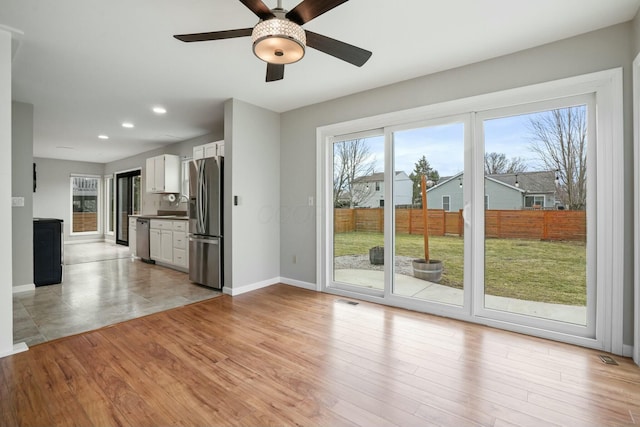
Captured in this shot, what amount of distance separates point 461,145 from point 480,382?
2156mm

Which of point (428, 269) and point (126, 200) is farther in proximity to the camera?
point (126, 200)

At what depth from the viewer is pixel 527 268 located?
278cm

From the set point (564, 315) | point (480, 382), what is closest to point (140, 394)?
point (480, 382)

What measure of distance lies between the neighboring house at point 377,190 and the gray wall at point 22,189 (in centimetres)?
440

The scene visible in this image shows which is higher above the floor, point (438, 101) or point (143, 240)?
point (438, 101)

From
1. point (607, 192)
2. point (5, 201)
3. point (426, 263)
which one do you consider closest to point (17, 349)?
point (5, 201)

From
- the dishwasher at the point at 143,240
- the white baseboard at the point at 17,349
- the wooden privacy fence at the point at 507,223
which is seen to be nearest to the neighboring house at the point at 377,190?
the wooden privacy fence at the point at 507,223

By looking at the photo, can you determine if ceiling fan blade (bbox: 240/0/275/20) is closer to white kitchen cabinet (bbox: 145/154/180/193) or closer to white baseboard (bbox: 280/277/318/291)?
white baseboard (bbox: 280/277/318/291)

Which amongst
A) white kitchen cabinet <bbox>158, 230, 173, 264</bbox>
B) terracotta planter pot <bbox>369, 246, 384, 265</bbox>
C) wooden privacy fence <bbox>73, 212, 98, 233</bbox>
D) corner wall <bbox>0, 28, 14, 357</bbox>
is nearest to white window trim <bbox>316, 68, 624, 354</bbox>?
terracotta planter pot <bbox>369, 246, 384, 265</bbox>

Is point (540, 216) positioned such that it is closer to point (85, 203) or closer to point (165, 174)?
point (165, 174)

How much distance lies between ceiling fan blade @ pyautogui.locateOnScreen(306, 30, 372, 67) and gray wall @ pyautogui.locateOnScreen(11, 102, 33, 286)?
441 cm

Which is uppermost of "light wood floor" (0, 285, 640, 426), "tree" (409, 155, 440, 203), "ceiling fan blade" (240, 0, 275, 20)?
"ceiling fan blade" (240, 0, 275, 20)

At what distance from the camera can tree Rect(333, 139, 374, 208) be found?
381cm

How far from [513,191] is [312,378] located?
7.98ft
